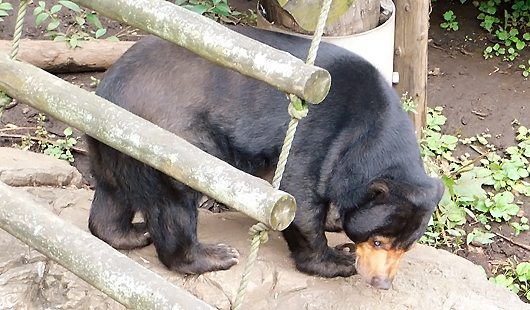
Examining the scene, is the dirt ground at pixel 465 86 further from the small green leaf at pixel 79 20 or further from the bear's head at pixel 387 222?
the bear's head at pixel 387 222

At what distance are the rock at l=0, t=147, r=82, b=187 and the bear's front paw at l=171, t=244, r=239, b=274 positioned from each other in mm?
1275

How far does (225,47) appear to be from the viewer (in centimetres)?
186

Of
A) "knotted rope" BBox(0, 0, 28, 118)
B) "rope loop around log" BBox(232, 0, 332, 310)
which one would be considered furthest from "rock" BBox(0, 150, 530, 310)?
"rope loop around log" BBox(232, 0, 332, 310)

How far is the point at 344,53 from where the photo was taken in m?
3.13

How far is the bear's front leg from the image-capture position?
10.3ft

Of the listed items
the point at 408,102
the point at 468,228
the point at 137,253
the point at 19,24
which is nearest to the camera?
the point at 19,24

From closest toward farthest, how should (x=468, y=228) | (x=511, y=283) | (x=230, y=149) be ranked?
(x=230, y=149) < (x=511, y=283) < (x=468, y=228)

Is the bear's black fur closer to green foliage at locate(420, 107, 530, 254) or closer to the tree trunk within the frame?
the tree trunk

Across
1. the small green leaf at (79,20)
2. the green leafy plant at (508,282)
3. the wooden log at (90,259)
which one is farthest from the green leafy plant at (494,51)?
the wooden log at (90,259)

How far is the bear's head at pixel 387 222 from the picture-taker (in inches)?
113

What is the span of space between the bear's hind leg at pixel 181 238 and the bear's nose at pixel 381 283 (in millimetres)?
745

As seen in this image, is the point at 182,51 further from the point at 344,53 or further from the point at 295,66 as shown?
the point at 295,66

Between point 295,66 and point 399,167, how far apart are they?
144 centimetres

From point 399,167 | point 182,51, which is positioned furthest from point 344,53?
point 182,51
